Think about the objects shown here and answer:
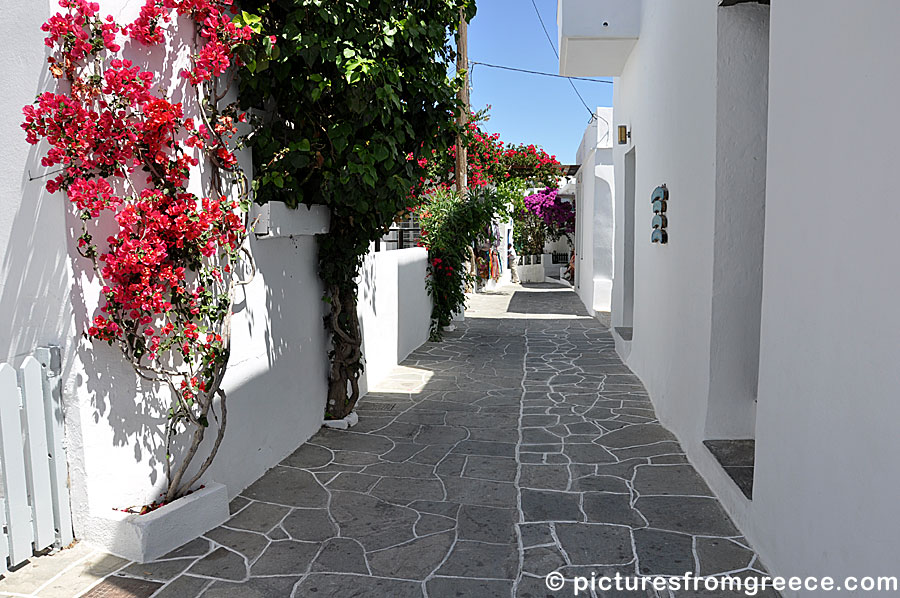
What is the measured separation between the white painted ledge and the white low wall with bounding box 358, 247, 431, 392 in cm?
169

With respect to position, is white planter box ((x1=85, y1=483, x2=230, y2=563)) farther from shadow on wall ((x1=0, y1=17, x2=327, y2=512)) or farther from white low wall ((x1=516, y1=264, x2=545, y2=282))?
white low wall ((x1=516, y1=264, x2=545, y2=282))

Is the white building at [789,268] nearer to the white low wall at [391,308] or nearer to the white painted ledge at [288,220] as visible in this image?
the white painted ledge at [288,220]

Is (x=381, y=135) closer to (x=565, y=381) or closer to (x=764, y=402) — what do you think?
(x=764, y=402)

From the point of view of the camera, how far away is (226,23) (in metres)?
3.77

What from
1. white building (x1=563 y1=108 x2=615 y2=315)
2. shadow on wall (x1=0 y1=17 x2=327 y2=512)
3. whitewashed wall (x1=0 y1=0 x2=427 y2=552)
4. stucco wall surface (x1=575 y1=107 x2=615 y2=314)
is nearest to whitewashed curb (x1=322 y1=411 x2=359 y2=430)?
shadow on wall (x1=0 y1=17 x2=327 y2=512)

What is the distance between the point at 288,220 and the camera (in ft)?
15.5

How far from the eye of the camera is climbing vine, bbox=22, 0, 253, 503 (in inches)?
126

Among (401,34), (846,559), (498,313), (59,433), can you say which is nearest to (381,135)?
(401,34)

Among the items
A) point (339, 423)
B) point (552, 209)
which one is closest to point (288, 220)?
point (339, 423)

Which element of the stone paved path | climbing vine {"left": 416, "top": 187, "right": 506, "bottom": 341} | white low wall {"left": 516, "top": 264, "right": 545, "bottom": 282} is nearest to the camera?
the stone paved path

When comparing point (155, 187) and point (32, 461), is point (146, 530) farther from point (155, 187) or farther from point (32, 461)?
point (155, 187)

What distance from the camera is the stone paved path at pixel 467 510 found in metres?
3.29

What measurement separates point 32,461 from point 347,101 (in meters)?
2.74

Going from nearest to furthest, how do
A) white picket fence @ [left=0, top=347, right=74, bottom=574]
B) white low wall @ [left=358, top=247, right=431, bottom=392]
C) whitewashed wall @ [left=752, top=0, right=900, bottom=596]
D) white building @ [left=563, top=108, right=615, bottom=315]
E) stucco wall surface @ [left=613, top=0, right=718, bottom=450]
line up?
whitewashed wall @ [left=752, top=0, right=900, bottom=596] < white picket fence @ [left=0, top=347, right=74, bottom=574] < stucco wall surface @ [left=613, top=0, right=718, bottom=450] < white low wall @ [left=358, top=247, right=431, bottom=392] < white building @ [left=563, top=108, right=615, bottom=315]
